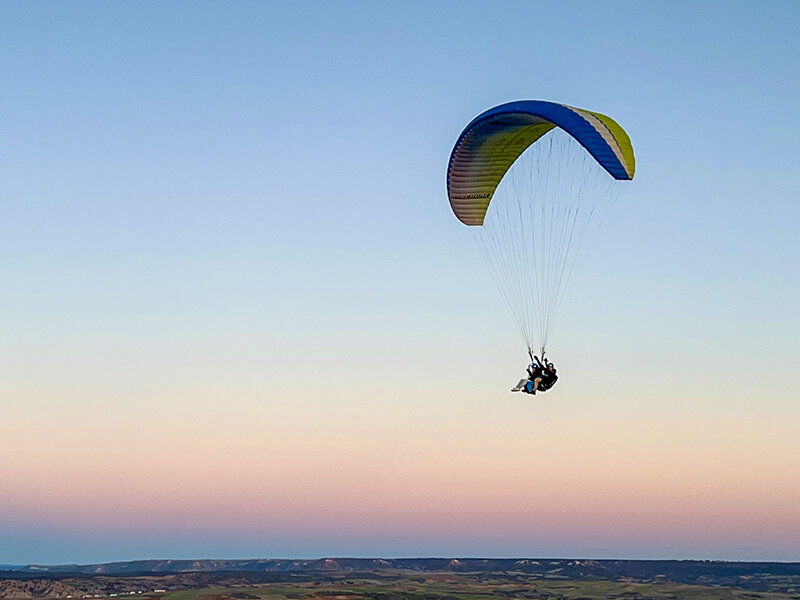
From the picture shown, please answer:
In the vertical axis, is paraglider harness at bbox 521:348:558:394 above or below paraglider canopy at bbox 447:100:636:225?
below

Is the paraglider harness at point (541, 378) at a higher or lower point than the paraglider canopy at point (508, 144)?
lower

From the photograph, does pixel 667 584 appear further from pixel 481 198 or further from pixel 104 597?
pixel 481 198

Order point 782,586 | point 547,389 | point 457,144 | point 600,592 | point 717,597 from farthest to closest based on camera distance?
point 782,586 → point 600,592 → point 717,597 → point 457,144 → point 547,389

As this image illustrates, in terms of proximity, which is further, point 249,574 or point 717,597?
point 249,574

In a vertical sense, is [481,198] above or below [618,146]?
above

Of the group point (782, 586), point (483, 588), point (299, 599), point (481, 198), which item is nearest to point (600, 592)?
point (483, 588)

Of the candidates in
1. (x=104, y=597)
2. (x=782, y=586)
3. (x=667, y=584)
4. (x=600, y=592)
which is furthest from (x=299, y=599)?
(x=782, y=586)

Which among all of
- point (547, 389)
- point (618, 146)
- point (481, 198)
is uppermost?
point (481, 198)

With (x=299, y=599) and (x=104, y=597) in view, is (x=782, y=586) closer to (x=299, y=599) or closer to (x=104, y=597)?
(x=299, y=599)

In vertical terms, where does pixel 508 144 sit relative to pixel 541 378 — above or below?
above

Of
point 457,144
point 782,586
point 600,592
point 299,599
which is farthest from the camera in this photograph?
point 782,586
